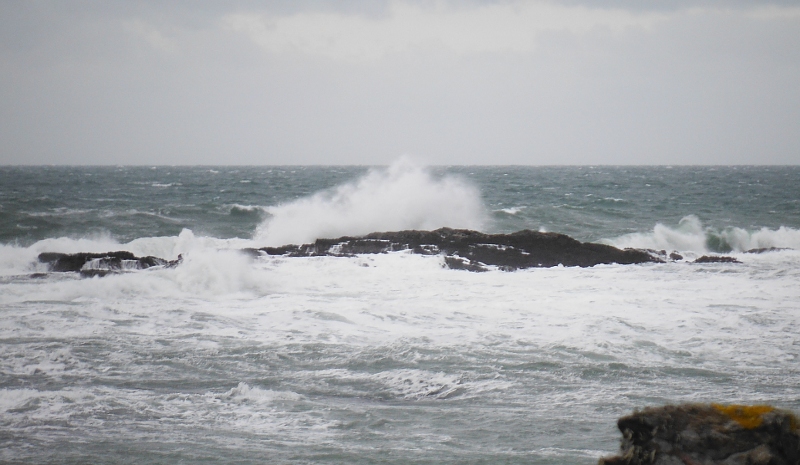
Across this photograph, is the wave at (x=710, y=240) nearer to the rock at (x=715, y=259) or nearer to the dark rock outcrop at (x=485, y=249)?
the rock at (x=715, y=259)

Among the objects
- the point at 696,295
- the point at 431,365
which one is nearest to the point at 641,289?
the point at 696,295

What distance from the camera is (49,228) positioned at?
23.0 meters

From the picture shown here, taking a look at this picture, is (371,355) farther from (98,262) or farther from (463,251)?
(98,262)

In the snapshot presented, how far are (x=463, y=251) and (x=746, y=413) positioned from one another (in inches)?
468

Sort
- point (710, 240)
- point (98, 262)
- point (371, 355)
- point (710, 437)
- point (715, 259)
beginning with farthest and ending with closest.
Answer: point (710, 240) < point (715, 259) < point (98, 262) < point (371, 355) < point (710, 437)

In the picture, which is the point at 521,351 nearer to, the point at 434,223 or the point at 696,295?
the point at 696,295

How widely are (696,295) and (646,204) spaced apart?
24520 mm

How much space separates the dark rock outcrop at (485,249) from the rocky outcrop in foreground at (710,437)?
11.0 metres

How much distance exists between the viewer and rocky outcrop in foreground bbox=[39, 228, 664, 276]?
13953 millimetres

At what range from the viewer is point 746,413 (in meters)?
3.24

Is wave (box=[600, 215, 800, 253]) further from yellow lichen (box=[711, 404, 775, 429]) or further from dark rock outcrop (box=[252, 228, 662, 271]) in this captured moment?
yellow lichen (box=[711, 404, 775, 429])

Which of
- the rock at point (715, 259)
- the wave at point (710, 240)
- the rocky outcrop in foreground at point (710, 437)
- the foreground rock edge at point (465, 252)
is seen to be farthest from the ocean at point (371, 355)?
the wave at point (710, 240)

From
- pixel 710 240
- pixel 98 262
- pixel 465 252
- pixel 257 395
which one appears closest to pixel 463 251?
pixel 465 252

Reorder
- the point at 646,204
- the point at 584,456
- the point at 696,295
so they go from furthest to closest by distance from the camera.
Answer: the point at 646,204, the point at 696,295, the point at 584,456
